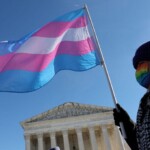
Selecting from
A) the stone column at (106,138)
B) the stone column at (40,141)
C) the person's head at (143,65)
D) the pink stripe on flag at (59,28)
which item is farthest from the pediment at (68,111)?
the person's head at (143,65)

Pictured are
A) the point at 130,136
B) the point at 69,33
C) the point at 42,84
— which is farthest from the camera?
the point at 69,33

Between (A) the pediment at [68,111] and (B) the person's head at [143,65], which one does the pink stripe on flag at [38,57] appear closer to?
(B) the person's head at [143,65]

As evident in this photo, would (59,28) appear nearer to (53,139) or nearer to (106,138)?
(106,138)

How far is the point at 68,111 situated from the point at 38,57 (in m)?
32.5

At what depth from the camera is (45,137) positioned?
3812cm

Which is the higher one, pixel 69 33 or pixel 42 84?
pixel 69 33

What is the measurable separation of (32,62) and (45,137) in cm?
3296

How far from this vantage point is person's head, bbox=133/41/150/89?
2.50 metres

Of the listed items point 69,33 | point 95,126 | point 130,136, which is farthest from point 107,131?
point 130,136

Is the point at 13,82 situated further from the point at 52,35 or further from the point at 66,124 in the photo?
the point at 66,124

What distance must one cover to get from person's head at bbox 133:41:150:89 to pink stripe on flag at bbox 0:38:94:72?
377 cm

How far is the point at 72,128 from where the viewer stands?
122 feet

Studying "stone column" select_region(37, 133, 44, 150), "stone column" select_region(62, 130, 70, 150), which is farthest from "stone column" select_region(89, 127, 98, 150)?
"stone column" select_region(37, 133, 44, 150)

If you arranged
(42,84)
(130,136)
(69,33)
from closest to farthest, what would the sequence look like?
(130,136) < (42,84) < (69,33)
